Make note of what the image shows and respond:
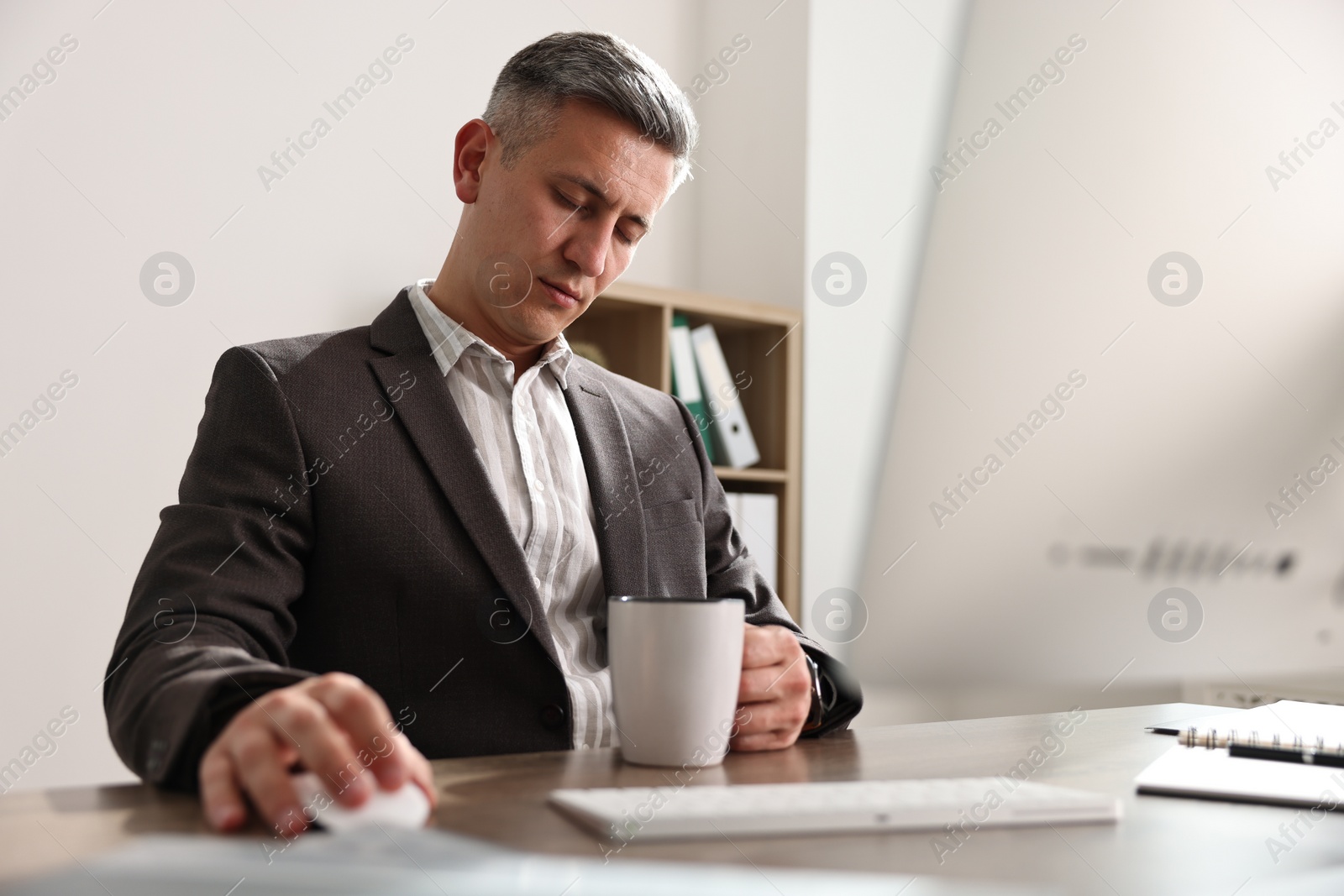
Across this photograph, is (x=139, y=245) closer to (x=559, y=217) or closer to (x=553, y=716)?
(x=559, y=217)

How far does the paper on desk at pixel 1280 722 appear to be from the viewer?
1.03 m

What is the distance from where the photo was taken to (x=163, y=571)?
94cm

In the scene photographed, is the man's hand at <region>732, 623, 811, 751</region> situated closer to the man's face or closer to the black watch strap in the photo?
the black watch strap

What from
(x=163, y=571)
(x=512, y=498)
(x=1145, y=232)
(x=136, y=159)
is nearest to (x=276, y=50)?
Answer: (x=136, y=159)

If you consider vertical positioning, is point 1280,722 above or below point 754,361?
below

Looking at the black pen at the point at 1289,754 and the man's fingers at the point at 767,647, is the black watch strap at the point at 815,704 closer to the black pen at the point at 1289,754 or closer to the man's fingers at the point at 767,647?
the man's fingers at the point at 767,647

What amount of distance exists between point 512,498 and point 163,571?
0.43 metres

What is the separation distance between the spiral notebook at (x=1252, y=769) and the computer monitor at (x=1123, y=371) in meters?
1.58

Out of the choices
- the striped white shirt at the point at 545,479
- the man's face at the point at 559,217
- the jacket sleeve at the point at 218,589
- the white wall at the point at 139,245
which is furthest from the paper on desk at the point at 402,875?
the white wall at the point at 139,245

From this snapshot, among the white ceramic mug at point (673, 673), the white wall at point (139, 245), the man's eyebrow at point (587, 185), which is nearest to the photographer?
the white ceramic mug at point (673, 673)

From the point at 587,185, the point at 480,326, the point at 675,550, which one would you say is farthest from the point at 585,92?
the point at 675,550

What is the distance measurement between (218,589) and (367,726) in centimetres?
42

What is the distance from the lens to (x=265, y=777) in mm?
573

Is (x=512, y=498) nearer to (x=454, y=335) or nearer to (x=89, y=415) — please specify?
(x=454, y=335)
